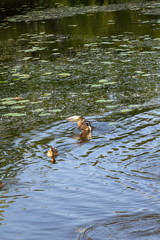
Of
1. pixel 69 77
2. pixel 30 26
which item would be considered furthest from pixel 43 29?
pixel 69 77

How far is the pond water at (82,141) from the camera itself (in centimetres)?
306

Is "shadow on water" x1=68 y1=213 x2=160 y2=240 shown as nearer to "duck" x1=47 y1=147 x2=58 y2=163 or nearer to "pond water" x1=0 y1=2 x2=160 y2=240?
"pond water" x1=0 y1=2 x2=160 y2=240

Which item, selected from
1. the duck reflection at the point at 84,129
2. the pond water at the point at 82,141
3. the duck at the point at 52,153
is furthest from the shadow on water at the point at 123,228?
the duck reflection at the point at 84,129

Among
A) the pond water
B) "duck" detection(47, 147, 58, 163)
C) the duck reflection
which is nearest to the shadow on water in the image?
the pond water

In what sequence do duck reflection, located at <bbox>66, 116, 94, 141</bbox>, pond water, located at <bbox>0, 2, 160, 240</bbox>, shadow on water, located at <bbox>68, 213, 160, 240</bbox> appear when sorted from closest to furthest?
shadow on water, located at <bbox>68, 213, 160, 240</bbox> < pond water, located at <bbox>0, 2, 160, 240</bbox> < duck reflection, located at <bbox>66, 116, 94, 141</bbox>

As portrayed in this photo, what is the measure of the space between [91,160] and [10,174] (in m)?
0.82

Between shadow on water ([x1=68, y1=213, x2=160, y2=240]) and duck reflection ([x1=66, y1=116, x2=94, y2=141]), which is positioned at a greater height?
shadow on water ([x1=68, y1=213, x2=160, y2=240])

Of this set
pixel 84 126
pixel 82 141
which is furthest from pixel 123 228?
pixel 84 126

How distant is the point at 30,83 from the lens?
7.61 meters

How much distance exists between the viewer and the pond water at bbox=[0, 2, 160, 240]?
3.06m

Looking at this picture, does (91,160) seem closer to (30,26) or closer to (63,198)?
(63,198)

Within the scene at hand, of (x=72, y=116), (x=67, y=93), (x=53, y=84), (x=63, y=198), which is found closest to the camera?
(x=63, y=198)

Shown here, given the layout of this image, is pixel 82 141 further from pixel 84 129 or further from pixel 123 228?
pixel 123 228

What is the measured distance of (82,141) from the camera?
476 centimetres
